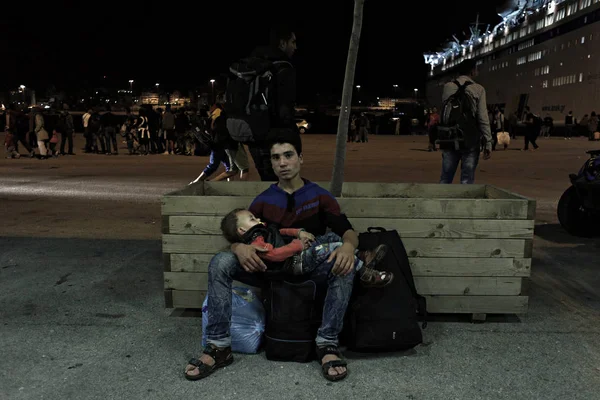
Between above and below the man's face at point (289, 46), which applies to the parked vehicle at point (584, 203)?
below

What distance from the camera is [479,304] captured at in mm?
3777

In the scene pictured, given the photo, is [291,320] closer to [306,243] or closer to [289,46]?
[306,243]

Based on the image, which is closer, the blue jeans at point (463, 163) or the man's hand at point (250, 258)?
the man's hand at point (250, 258)

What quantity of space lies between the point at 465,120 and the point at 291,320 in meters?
3.77

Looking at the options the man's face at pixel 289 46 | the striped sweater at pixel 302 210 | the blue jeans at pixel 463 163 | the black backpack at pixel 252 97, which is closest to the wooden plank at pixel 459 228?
the striped sweater at pixel 302 210

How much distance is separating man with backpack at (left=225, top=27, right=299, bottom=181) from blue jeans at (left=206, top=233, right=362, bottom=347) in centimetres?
193

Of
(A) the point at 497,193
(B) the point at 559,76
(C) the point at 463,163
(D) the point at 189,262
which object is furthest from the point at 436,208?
(B) the point at 559,76

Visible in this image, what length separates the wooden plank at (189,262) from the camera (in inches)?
148

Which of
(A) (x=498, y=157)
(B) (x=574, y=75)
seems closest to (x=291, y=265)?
(A) (x=498, y=157)

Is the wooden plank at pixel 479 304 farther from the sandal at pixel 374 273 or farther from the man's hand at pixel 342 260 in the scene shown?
the man's hand at pixel 342 260

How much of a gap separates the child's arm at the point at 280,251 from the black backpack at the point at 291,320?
0.56ft

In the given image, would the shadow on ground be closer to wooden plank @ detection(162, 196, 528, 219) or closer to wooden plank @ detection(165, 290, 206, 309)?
wooden plank @ detection(165, 290, 206, 309)

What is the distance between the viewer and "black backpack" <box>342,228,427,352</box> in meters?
3.26

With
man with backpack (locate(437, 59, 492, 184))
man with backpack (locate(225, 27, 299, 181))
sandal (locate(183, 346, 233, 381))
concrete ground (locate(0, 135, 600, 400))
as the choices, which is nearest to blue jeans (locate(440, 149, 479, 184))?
man with backpack (locate(437, 59, 492, 184))
